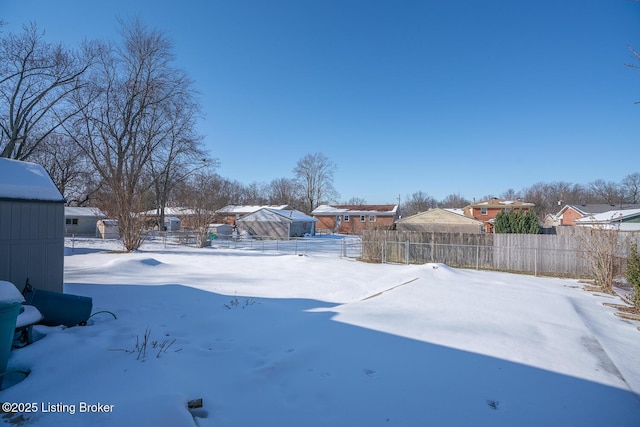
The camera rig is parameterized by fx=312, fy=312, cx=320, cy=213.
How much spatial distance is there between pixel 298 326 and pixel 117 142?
26.1 meters

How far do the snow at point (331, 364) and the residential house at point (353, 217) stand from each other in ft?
130

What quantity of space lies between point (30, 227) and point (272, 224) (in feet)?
107

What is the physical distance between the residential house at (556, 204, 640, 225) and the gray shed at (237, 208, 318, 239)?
30243 millimetres

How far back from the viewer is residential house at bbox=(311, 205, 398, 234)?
47.1 meters

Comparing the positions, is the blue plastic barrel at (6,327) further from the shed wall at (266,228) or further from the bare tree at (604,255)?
the shed wall at (266,228)

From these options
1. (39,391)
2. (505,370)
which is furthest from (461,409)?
(39,391)

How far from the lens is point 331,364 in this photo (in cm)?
388

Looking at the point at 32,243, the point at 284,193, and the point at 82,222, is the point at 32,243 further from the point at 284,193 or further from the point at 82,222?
the point at 284,193

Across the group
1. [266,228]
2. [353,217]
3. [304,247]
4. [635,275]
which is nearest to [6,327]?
[635,275]

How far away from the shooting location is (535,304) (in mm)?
7723

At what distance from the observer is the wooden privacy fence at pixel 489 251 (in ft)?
46.4

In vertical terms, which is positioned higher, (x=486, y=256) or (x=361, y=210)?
(x=361, y=210)

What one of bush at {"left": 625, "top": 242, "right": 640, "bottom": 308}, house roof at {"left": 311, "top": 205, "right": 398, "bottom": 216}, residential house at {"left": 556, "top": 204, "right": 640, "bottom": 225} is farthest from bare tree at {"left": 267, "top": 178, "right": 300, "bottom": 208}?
bush at {"left": 625, "top": 242, "right": 640, "bottom": 308}

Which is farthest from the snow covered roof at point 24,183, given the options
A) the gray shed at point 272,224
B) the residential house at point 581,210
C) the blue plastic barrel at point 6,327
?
the residential house at point 581,210
